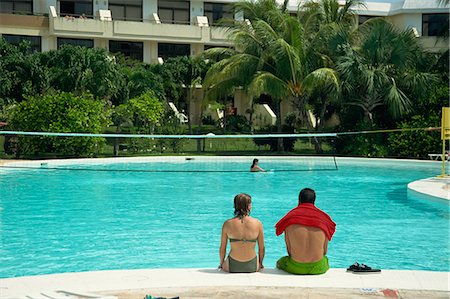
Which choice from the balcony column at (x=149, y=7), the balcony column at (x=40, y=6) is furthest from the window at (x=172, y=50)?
the balcony column at (x=40, y=6)

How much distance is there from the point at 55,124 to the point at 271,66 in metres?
10.9

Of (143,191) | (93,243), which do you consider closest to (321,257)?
(93,243)

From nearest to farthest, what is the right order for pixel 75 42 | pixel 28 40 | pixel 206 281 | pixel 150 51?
pixel 206 281
pixel 28 40
pixel 75 42
pixel 150 51

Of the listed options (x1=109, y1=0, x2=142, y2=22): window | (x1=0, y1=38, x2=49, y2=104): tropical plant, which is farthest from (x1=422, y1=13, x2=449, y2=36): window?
(x1=0, y1=38, x2=49, y2=104): tropical plant

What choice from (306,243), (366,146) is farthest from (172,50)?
(306,243)

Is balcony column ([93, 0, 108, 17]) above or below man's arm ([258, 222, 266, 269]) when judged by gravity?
above

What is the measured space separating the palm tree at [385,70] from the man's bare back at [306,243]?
81.0ft

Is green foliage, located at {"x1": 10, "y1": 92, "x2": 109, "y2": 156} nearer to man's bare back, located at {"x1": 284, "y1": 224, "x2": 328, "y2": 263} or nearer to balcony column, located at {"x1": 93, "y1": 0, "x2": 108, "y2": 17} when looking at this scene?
balcony column, located at {"x1": 93, "y1": 0, "x2": 108, "y2": 17}

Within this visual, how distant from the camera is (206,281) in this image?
7.76 metres

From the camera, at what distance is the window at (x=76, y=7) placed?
50781mm

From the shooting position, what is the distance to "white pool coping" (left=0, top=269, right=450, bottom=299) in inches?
296

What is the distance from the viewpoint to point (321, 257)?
823 centimetres

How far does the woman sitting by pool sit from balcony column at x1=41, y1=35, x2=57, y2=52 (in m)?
41.8

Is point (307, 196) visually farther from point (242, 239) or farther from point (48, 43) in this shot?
point (48, 43)
